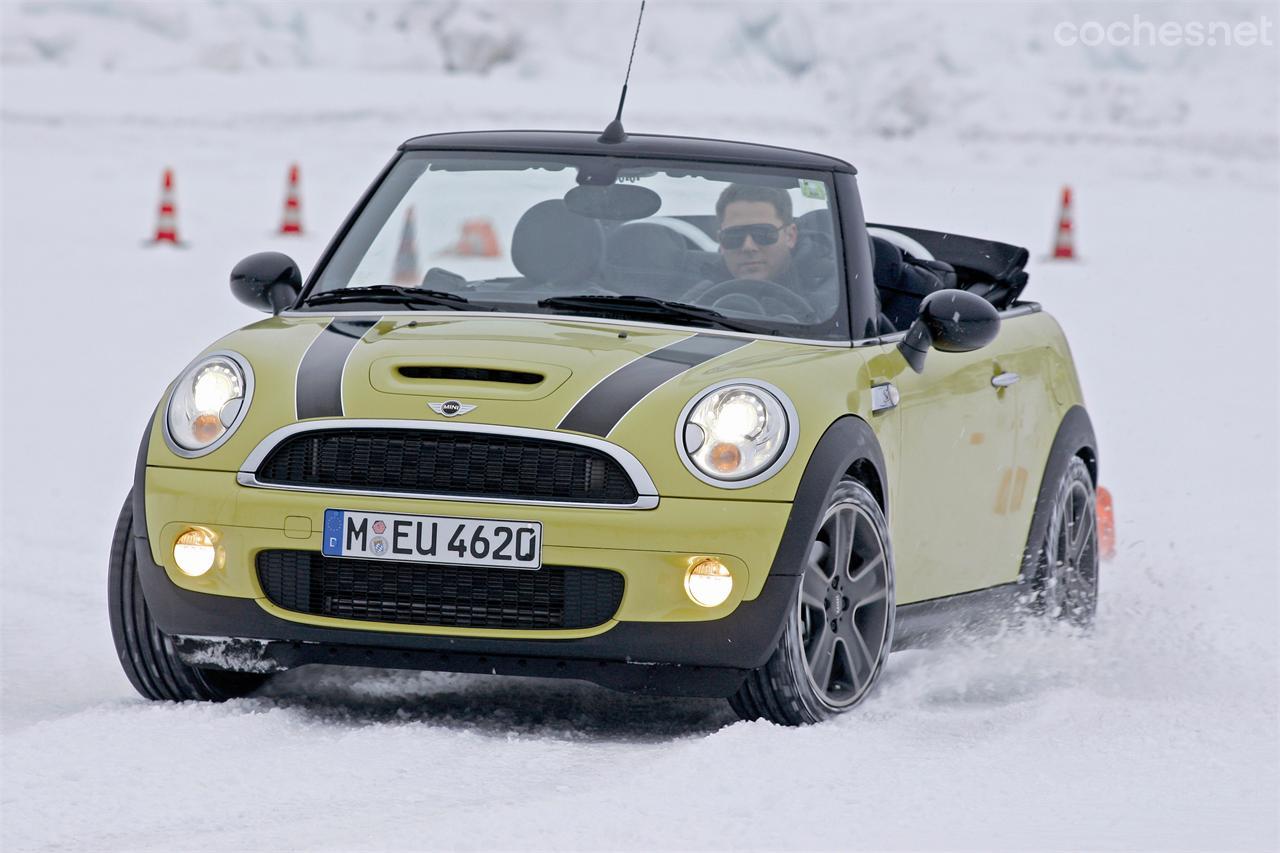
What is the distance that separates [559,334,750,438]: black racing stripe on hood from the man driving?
650 mm

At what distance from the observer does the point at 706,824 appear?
406 centimetres

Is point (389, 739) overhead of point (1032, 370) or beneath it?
beneath

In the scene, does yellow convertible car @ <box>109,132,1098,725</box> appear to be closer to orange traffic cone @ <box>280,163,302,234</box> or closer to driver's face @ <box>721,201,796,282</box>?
driver's face @ <box>721,201,796,282</box>

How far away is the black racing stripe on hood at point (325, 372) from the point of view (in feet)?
16.4

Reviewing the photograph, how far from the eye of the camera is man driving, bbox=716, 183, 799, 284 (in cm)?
598

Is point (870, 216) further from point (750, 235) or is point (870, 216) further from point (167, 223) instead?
point (750, 235)

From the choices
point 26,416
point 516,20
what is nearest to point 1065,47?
point 516,20

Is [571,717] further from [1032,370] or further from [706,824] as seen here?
[1032,370]

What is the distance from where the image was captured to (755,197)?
6137 millimetres

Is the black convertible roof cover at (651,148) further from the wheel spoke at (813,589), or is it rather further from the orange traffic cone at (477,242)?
the orange traffic cone at (477,242)

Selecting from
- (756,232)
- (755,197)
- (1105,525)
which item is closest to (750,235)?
(756,232)

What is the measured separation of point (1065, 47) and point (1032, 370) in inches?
1159

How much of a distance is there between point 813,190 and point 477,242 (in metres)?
12.6

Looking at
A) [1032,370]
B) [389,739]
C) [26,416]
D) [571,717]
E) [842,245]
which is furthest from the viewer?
[26,416]
